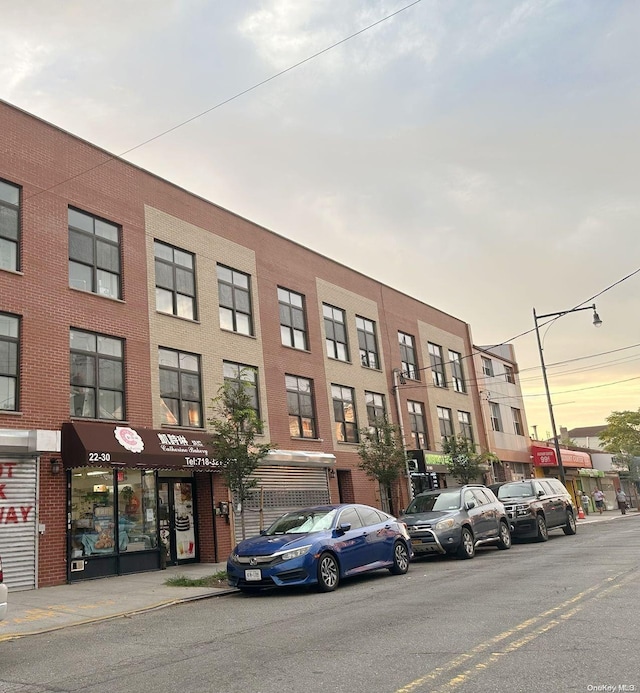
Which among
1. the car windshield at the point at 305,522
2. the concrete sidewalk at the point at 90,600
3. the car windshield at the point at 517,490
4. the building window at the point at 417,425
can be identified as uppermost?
the building window at the point at 417,425

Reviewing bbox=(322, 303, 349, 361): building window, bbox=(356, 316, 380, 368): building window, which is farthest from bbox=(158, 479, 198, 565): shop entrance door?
bbox=(356, 316, 380, 368): building window

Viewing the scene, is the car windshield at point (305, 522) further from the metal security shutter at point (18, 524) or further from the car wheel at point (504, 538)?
the car wheel at point (504, 538)

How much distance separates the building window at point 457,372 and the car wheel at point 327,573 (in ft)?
79.4

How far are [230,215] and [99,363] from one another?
803 cm

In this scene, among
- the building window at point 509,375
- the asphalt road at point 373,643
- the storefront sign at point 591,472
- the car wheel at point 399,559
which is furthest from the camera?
the storefront sign at point 591,472

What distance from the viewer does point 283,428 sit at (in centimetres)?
2217

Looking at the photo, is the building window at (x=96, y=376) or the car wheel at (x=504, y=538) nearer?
the building window at (x=96, y=376)

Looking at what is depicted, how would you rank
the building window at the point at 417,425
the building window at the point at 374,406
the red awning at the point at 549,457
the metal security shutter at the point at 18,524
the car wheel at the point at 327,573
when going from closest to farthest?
the car wheel at the point at 327,573 → the metal security shutter at the point at 18,524 → the building window at the point at 374,406 → the building window at the point at 417,425 → the red awning at the point at 549,457

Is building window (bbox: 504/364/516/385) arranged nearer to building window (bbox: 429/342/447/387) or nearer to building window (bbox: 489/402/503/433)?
building window (bbox: 489/402/503/433)

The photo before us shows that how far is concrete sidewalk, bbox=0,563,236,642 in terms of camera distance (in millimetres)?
9984

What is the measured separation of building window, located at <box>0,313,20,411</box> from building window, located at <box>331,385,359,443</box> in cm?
1279

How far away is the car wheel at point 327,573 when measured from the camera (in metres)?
11.3

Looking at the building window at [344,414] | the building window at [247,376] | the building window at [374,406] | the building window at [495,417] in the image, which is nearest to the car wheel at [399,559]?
the building window at [247,376]

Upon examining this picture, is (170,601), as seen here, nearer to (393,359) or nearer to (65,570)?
(65,570)
